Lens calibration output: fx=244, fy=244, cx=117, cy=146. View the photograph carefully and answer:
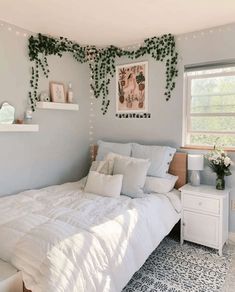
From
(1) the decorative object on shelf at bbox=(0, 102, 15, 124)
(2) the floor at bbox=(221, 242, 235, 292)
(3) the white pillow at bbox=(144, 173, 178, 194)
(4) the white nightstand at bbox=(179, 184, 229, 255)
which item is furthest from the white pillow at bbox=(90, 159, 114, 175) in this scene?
(2) the floor at bbox=(221, 242, 235, 292)

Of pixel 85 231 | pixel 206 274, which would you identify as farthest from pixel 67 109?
pixel 206 274

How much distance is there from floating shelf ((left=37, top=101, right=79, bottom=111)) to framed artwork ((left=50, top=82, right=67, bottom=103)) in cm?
10

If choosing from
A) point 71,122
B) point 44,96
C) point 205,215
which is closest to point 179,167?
point 205,215

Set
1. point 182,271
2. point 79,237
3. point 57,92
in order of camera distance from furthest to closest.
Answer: point 57,92
point 182,271
point 79,237

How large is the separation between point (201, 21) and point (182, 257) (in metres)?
2.42

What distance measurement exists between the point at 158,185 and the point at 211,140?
2.76 feet

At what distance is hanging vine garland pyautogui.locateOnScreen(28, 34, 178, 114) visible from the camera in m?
2.91

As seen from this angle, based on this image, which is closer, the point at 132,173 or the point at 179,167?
the point at 132,173

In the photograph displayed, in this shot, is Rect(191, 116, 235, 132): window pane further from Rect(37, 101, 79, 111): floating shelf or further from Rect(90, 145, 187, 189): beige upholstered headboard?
Rect(37, 101, 79, 111): floating shelf

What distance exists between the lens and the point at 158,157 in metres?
2.87

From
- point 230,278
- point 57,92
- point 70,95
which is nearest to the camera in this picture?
point 230,278

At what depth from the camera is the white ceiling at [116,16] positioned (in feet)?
7.07

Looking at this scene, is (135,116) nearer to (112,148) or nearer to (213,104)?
(112,148)

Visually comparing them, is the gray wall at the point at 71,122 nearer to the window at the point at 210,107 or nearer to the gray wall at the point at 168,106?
the gray wall at the point at 168,106
